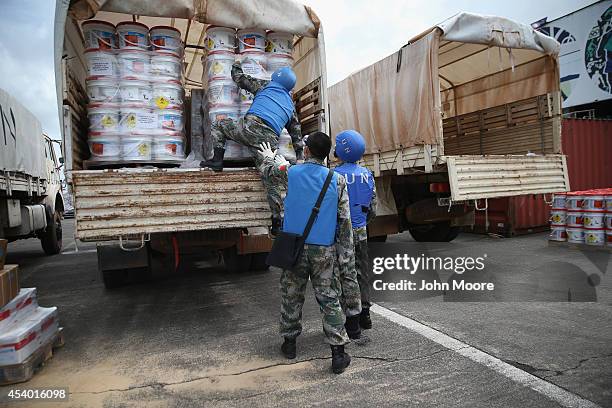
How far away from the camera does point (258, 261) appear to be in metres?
6.32

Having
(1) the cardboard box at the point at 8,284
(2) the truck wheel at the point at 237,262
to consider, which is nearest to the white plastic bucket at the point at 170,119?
(1) the cardboard box at the point at 8,284

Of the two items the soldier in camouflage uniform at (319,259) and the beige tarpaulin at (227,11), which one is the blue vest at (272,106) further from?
the soldier in camouflage uniform at (319,259)

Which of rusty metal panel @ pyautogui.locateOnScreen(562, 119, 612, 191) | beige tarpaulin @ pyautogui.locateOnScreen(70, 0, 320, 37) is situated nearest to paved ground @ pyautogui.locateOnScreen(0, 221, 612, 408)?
beige tarpaulin @ pyautogui.locateOnScreen(70, 0, 320, 37)

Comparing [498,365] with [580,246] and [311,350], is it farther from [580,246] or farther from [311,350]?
[580,246]

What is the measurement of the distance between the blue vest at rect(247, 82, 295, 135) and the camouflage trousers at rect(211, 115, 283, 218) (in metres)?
0.05

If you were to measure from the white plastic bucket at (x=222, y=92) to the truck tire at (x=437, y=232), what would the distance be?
4849 millimetres

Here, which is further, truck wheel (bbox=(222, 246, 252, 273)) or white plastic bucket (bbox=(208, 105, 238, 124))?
truck wheel (bbox=(222, 246, 252, 273))

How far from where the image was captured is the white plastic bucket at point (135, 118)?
3.61 m

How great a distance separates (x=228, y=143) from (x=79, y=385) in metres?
2.28

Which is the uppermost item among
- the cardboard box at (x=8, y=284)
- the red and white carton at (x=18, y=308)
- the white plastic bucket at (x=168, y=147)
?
the white plastic bucket at (x=168, y=147)

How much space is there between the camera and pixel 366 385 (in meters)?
2.77

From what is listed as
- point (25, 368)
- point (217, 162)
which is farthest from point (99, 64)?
point (25, 368)

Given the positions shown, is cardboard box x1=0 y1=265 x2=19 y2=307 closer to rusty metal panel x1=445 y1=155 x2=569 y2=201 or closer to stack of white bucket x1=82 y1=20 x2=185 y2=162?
stack of white bucket x1=82 y1=20 x2=185 y2=162

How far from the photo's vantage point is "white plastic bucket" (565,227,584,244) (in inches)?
281
